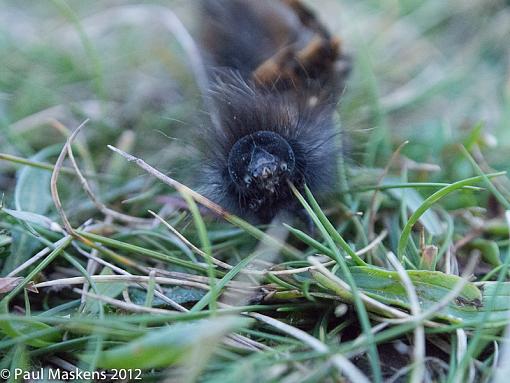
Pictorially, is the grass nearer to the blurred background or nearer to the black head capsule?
the blurred background

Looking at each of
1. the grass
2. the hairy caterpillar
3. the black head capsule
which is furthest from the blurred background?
the black head capsule

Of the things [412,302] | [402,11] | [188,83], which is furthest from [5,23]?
[412,302]

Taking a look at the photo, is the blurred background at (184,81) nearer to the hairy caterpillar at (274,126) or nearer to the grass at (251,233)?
the grass at (251,233)

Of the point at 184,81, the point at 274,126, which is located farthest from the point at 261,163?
the point at 184,81

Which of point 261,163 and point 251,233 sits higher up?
point 261,163

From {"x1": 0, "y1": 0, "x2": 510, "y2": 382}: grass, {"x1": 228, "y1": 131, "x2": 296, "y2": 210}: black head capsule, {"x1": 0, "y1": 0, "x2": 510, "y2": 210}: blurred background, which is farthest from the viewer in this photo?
{"x1": 0, "y1": 0, "x2": 510, "y2": 210}: blurred background

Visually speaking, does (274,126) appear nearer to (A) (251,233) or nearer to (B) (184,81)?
(A) (251,233)

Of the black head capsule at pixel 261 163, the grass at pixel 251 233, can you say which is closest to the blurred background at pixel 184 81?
the grass at pixel 251 233
